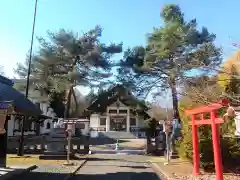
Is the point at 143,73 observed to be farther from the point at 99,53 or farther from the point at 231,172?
the point at 231,172

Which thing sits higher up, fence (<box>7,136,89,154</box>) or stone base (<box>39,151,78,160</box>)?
fence (<box>7,136,89,154</box>)

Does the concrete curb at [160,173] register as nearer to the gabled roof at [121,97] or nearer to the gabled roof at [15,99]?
the gabled roof at [15,99]

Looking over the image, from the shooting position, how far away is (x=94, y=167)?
17156 mm

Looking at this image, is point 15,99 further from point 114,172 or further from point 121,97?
point 121,97

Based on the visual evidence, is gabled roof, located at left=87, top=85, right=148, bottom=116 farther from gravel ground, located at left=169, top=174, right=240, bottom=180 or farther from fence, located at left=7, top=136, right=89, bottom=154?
gravel ground, located at left=169, top=174, right=240, bottom=180

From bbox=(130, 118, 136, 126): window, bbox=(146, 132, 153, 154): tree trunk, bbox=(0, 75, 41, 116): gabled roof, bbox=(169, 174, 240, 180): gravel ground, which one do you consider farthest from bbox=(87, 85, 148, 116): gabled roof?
bbox=(0, 75, 41, 116): gabled roof

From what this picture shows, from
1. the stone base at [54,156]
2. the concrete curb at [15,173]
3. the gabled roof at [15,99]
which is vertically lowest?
the concrete curb at [15,173]

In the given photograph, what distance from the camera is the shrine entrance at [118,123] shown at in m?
56.7

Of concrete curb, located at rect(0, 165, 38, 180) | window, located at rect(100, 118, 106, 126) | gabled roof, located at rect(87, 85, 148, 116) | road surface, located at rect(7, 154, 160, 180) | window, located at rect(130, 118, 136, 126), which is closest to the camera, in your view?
concrete curb, located at rect(0, 165, 38, 180)

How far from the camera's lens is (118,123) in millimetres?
57281

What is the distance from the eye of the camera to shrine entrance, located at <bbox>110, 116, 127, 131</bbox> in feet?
186

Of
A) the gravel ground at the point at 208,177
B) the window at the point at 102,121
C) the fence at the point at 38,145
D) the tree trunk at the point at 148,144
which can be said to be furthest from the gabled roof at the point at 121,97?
the gravel ground at the point at 208,177

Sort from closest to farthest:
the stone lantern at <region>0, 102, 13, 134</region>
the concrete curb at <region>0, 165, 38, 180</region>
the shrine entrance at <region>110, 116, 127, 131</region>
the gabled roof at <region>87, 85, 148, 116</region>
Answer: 1. the stone lantern at <region>0, 102, 13, 134</region>
2. the concrete curb at <region>0, 165, 38, 180</region>
3. the gabled roof at <region>87, 85, 148, 116</region>
4. the shrine entrance at <region>110, 116, 127, 131</region>

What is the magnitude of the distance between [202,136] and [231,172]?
A: 201 centimetres
